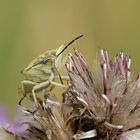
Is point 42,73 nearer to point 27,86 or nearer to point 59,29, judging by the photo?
point 27,86

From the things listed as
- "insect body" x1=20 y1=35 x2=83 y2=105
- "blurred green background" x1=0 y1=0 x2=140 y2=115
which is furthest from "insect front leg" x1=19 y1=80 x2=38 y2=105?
"blurred green background" x1=0 y1=0 x2=140 y2=115

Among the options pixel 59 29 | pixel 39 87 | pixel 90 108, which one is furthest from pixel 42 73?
pixel 59 29

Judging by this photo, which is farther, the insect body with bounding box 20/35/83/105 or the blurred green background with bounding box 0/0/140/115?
the blurred green background with bounding box 0/0/140/115

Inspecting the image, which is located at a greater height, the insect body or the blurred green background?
the insect body

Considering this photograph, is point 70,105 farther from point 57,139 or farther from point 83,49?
point 83,49

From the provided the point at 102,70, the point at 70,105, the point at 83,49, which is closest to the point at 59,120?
the point at 70,105

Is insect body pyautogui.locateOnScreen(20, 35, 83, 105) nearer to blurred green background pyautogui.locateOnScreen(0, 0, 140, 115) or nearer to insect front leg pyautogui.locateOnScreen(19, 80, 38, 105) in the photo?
insect front leg pyautogui.locateOnScreen(19, 80, 38, 105)
